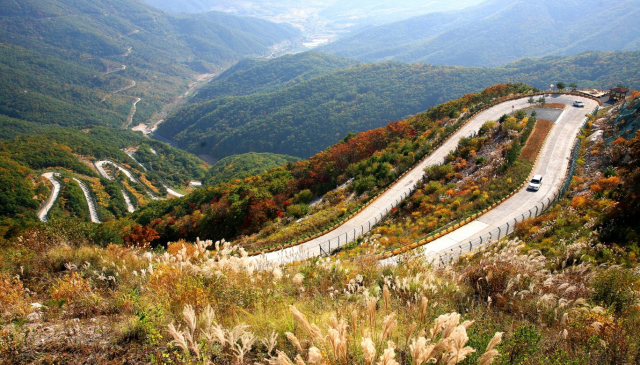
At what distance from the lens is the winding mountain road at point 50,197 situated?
7856cm

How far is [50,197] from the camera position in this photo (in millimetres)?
87562

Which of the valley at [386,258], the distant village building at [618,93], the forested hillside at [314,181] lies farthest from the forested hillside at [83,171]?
the distant village building at [618,93]

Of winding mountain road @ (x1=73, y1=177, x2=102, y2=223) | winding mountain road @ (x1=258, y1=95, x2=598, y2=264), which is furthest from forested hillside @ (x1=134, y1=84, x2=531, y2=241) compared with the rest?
winding mountain road @ (x1=73, y1=177, x2=102, y2=223)

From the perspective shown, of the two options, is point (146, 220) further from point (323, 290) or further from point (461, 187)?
point (323, 290)

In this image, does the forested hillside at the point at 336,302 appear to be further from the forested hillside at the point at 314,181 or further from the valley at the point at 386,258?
the forested hillside at the point at 314,181

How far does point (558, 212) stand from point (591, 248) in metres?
8.07

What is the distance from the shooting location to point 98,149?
135 meters

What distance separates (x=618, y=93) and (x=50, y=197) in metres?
120

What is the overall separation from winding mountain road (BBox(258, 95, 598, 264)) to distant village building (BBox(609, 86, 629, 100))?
2.06 meters

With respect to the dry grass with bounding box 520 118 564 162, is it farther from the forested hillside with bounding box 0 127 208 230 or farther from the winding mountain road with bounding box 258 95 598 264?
the forested hillside with bounding box 0 127 208 230

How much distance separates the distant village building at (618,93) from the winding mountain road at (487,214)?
2.06 metres

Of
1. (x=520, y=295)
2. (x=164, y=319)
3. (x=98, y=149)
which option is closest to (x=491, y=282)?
(x=520, y=295)

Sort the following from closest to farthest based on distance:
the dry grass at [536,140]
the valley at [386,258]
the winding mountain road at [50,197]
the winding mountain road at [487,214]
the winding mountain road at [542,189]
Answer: the valley at [386,258], the winding mountain road at [542,189], the winding mountain road at [487,214], the dry grass at [536,140], the winding mountain road at [50,197]

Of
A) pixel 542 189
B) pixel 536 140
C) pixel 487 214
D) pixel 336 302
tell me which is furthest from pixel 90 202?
pixel 336 302
